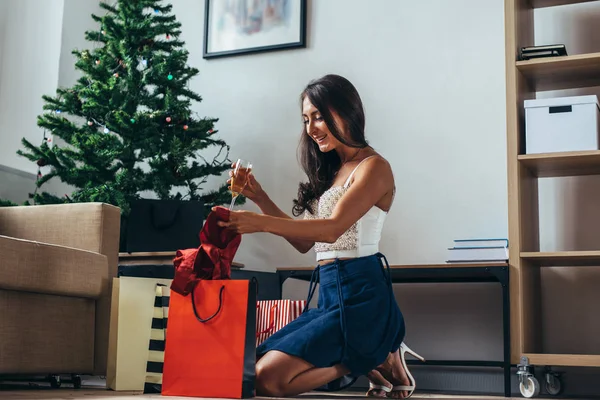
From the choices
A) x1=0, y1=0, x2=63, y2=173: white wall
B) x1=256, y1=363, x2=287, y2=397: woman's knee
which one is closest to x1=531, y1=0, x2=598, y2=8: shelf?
x1=256, y1=363, x2=287, y2=397: woman's knee

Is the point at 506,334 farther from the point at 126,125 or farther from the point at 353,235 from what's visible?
the point at 126,125

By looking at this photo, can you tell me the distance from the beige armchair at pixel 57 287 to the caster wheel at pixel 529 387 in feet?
4.64

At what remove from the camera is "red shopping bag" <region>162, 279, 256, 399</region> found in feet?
6.45

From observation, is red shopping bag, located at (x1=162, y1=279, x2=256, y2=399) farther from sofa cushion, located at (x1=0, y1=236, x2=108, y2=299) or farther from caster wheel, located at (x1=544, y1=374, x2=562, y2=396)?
caster wheel, located at (x1=544, y1=374, x2=562, y2=396)

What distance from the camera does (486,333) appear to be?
3166 millimetres

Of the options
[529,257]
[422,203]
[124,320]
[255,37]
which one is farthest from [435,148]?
[124,320]

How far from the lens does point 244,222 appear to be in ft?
6.43

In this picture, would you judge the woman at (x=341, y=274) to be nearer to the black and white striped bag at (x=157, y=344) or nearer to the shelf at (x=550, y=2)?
the black and white striped bag at (x=157, y=344)

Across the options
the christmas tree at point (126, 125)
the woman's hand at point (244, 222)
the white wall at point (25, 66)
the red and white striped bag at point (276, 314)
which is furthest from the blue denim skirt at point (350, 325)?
the white wall at point (25, 66)

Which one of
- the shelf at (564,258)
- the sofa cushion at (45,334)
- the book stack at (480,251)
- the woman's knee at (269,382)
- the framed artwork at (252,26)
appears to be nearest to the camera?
the woman's knee at (269,382)

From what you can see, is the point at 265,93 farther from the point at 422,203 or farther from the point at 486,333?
the point at 486,333

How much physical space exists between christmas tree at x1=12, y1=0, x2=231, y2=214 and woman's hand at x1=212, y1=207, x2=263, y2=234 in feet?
4.70

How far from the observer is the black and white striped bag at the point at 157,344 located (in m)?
2.26

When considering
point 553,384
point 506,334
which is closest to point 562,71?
point 506,334
